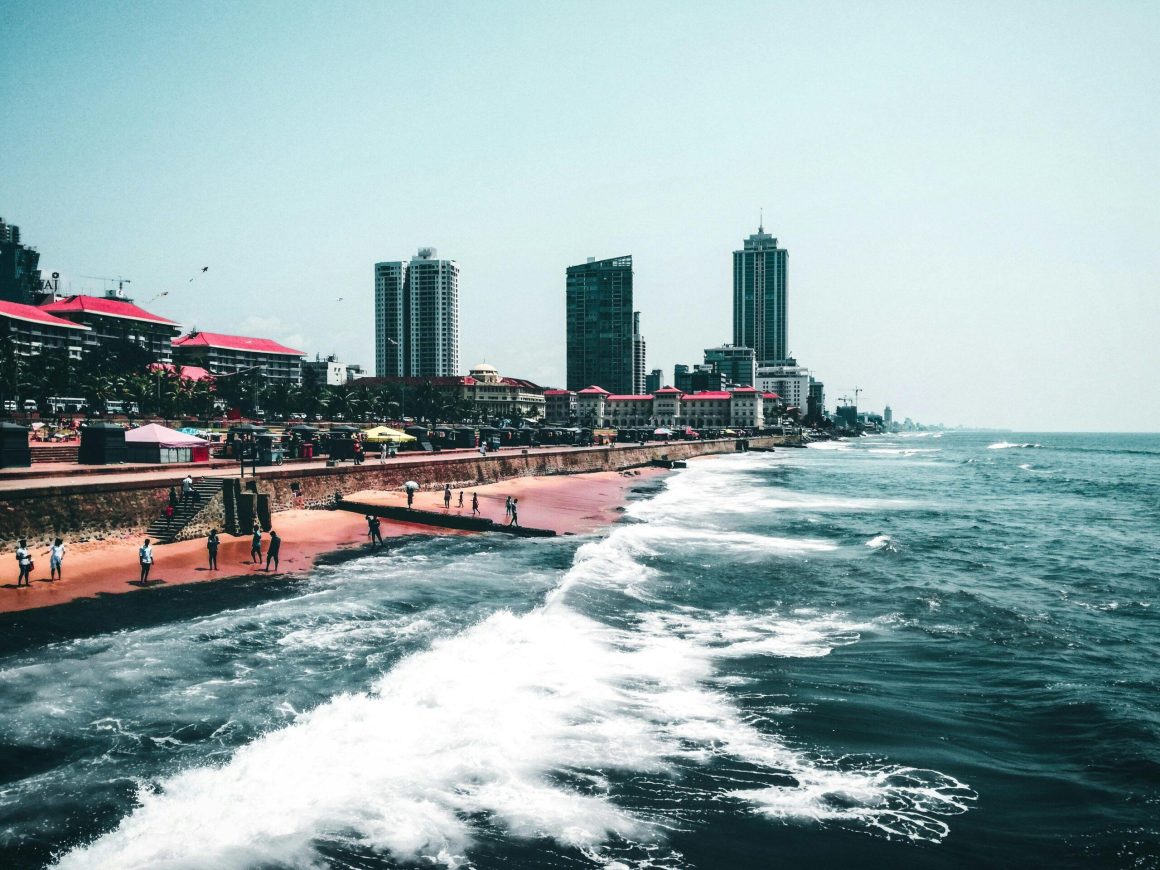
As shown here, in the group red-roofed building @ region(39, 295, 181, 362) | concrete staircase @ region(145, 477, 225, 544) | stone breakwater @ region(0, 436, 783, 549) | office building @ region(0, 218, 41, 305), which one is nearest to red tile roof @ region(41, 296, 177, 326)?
red-roofed building @ region(39, 295, 181, 362)

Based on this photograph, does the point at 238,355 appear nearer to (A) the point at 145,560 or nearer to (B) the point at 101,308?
(B) the point at 101,308

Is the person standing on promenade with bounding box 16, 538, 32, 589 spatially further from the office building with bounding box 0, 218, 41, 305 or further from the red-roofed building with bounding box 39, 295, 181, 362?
the office building with bounding box 0, 218, 41, 305

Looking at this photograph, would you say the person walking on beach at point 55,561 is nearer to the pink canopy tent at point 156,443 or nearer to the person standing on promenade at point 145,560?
the person standing on promenade at point 145,560

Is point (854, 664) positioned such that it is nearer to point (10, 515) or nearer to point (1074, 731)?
point (1074, 731)

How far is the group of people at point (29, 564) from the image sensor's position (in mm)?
20781

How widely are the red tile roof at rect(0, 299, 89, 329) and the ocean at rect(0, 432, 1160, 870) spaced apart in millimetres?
102885

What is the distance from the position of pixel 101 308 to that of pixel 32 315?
64.6 feet

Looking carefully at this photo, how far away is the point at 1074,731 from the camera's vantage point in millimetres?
13633

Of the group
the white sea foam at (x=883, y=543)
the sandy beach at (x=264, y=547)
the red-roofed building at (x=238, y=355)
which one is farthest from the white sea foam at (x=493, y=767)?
the red-roofed building at (x=238, y=355)

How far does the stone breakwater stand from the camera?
2450 cm

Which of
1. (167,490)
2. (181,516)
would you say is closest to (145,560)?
(181,516)

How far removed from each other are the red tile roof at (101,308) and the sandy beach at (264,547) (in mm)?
103945

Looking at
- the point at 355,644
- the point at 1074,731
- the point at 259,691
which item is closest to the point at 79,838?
the point at 259,691

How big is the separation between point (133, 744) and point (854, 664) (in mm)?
15008
